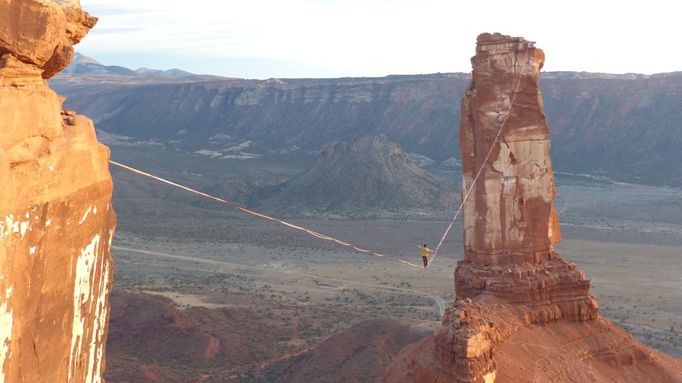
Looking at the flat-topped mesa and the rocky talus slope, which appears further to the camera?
the flat-topped mesa

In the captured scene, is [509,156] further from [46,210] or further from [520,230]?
[46,210]

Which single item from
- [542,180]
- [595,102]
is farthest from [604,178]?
[542,180]

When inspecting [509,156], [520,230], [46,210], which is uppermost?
[46,210]

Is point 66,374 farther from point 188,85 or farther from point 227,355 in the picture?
point 188,85

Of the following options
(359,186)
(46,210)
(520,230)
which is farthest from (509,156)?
(359,186)

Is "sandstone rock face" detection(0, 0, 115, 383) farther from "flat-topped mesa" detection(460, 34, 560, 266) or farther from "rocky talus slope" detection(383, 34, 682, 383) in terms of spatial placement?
"flat-topped mesa" detection(460, 34, 560, 266)

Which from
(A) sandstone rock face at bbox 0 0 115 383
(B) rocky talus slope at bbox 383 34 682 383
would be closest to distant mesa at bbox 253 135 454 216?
(B) rocky talus slope at bbox 383 34 682 383
